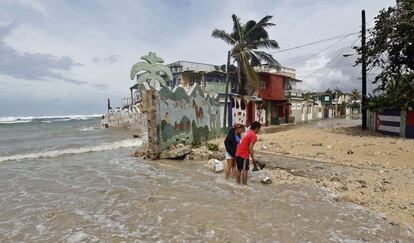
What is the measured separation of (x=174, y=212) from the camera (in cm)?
599

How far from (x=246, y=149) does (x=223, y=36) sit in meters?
19.5

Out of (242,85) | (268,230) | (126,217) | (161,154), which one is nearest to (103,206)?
(126,217)

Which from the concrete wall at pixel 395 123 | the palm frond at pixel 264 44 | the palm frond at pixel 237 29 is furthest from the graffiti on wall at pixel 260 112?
the concrete wall at pixel 395 123

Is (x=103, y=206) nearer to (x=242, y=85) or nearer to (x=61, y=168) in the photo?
(x=61, y=168)

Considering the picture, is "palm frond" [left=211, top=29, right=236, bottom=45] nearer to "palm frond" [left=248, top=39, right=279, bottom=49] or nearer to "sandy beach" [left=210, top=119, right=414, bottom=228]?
"palm frond" [left=248, top=39, right=279, bottom=49]

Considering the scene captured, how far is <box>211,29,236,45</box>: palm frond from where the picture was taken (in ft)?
82.2

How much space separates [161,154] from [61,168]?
3752 millimetres

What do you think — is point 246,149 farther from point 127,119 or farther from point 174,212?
point 127,119

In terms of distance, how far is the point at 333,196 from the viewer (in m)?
6.68

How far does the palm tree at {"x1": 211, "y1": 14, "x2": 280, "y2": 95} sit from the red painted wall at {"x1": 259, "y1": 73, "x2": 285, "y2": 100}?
6.10 metres

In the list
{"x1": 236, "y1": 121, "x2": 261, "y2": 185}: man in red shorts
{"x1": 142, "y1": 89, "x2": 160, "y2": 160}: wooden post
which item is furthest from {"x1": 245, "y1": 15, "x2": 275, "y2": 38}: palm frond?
Result: {"x1": 236, "y1": 121, "x2": 261, "y2": 185}: man in red shorts

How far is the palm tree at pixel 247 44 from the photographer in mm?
24177

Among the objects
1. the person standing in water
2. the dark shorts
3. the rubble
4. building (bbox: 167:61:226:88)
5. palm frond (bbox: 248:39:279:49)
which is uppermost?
palm frond (bbox: 248:39:279:49)

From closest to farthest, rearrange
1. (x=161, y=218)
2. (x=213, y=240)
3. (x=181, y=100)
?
Answer: (x=213, y=240) < (x=161, y=218) < (x=181, y=100)
